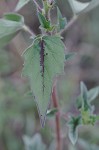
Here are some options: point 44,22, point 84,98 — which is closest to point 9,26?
point 44,22

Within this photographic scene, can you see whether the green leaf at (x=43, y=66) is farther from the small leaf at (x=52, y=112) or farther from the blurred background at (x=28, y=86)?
the blurred background at (x=28, y=86)

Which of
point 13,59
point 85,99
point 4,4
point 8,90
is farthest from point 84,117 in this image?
point 4,4

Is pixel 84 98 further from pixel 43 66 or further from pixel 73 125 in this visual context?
pixel 43 66

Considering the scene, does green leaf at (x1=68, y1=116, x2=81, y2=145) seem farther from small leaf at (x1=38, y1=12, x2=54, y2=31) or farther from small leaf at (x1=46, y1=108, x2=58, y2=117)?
small leaf at (x1=38, y1=12, x2=54, y2=31)

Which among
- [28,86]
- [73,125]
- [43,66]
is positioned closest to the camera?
[43,66]

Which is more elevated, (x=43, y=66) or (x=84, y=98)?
(x=43, y=66)

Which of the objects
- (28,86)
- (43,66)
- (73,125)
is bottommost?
(28,86)

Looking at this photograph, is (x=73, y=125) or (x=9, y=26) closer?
(x=9, y=26)

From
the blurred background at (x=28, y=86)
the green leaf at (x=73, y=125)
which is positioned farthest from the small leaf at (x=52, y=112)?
the blurred background at (x=28, y=86)
